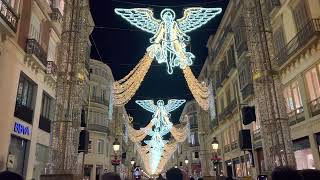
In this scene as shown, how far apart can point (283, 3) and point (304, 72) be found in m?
5.31

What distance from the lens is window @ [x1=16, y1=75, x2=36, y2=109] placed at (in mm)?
17953

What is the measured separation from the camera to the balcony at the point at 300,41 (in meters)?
15.9

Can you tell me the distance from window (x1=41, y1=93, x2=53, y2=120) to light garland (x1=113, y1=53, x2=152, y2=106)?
7.23 metres

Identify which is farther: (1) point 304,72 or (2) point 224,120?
(2) point 224,120

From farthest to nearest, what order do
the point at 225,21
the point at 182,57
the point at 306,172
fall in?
the point at 225,21
the point at 182,57
the point at 306,172

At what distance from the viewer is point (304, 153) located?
1869 cm

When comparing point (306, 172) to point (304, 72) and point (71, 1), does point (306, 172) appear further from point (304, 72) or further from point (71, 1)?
point (304, 72)

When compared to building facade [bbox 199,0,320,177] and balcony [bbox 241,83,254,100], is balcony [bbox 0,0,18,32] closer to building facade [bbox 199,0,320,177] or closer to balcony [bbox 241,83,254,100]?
building facade [bbox 199,0,320,177]

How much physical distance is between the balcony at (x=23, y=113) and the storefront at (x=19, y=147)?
1.00 ft

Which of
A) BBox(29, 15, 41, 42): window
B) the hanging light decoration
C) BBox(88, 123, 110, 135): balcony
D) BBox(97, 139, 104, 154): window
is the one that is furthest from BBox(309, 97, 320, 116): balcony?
BBox(97, 139, 104, 154): window

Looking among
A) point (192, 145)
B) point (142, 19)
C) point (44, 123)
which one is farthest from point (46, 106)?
point (192, 145)

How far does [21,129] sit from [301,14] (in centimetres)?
1765

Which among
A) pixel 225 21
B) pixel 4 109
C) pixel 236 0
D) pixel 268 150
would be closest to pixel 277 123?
pixel 268 150

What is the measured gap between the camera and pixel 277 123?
9.42 metres
